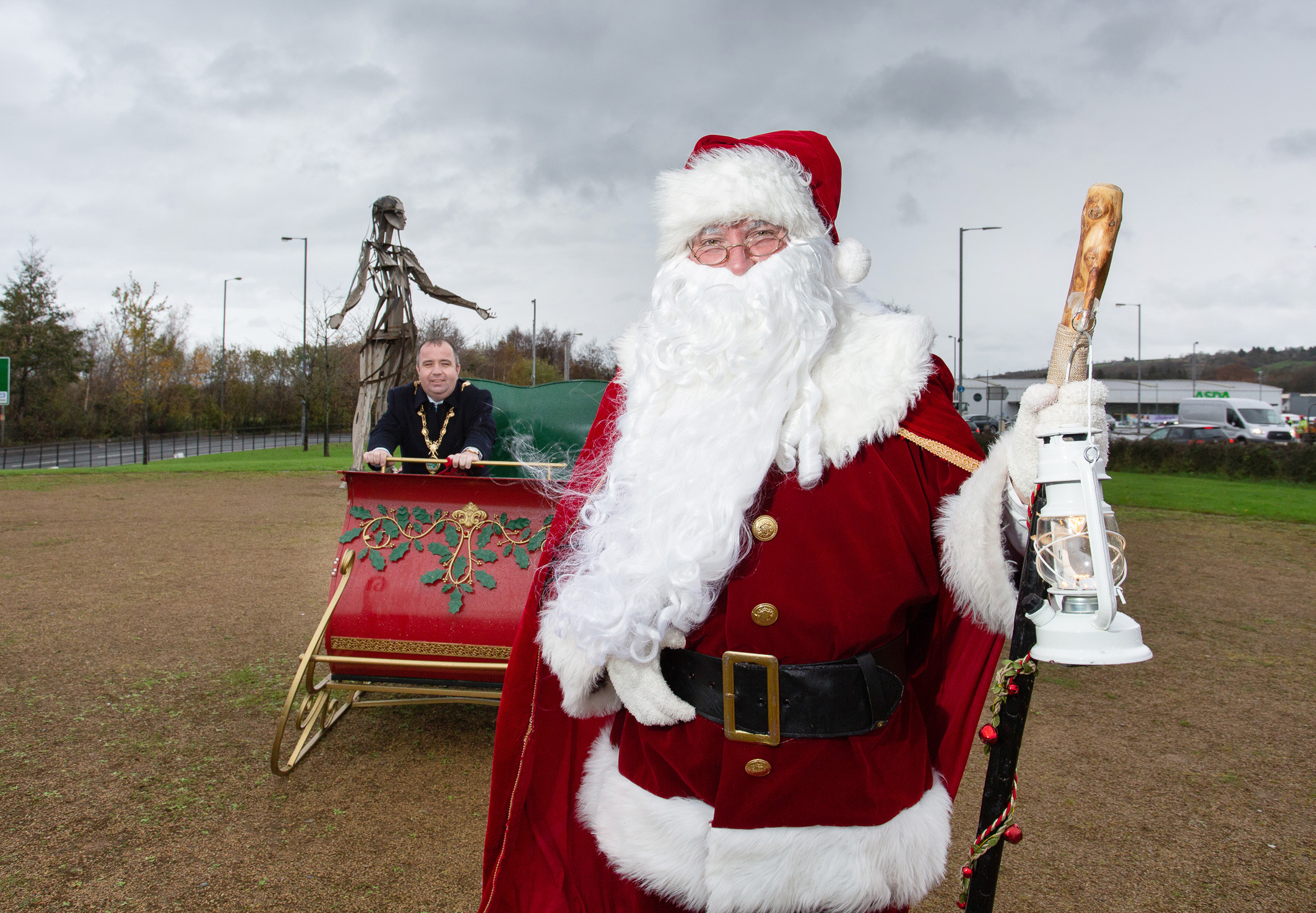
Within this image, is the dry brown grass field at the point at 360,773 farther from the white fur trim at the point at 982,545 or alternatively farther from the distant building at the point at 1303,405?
the distant building at the point at 1303,405

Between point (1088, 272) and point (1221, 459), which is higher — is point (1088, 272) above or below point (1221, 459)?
above

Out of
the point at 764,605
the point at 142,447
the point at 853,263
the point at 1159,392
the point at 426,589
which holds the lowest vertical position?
the point at 142,447

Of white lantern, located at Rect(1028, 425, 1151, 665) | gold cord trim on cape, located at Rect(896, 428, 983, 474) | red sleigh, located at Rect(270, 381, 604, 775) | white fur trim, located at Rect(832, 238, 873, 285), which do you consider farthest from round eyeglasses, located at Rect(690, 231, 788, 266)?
red sleigh, located at Rect(270, 381, 604, 775)

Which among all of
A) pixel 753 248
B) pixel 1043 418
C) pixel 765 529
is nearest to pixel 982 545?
pixel 1043 418

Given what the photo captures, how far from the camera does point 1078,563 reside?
1.36 meters

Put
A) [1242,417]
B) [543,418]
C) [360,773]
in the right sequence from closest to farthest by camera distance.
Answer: [360,773], [543,418], [1242,417]

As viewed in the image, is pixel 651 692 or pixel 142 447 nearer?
pixel 651 692

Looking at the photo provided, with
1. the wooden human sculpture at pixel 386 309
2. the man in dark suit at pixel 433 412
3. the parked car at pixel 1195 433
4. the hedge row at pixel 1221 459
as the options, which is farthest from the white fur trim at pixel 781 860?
the parked car at pixel 1195 433

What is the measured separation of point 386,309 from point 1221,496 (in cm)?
1500

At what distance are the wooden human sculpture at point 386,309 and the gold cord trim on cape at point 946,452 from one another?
391 centimetres

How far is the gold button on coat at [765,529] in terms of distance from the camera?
176 centimetres

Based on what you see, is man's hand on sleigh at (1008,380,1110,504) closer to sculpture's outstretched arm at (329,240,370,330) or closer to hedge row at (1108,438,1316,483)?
sculpture's outstretched arm at (329,240,370,330)

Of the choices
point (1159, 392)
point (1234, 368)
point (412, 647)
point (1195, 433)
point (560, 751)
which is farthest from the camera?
point (1234, 368)

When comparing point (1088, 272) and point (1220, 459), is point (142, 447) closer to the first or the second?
point (1220, 459)
